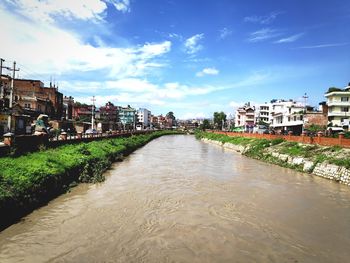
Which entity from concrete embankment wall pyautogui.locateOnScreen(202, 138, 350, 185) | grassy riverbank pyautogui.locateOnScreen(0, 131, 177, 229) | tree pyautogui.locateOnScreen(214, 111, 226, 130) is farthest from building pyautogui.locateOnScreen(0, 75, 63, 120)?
tree pyautogui.locateOnScreen(214, 111, 226, 130)

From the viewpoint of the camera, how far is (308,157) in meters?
28.1

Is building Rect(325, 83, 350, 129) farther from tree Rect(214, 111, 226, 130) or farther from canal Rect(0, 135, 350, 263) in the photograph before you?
tree Rect(214, 111, 226, 130)

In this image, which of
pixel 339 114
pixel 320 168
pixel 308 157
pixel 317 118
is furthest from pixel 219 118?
pixel 320 168

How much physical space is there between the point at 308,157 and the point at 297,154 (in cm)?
208

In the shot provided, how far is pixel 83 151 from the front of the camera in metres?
23.8

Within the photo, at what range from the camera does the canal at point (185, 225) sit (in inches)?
370

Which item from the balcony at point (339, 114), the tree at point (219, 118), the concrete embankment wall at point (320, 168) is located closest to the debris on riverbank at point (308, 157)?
the concrete embankment wall at point (320, 168)

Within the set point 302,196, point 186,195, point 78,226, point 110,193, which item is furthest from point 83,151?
point 302,196

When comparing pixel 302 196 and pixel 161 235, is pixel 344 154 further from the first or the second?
pixel 161 235

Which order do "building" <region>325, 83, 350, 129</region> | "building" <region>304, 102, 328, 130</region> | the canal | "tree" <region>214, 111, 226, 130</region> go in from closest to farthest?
the canal < "building" <region>325, 83, 350, 129</region> < "building" <region>304, 102, 328, 130</region> < "tree" <region>214, 111, 226, 130</region>

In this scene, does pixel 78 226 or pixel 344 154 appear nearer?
pixel 78 226

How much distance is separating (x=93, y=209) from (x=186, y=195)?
18.9 feet

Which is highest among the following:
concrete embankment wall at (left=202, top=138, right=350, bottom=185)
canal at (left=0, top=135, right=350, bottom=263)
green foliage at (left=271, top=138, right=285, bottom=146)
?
green foliage at (left=271, top=138, right=285, bottom=146)

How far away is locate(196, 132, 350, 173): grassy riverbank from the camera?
24.3m
